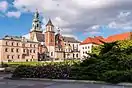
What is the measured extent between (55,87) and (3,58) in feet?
320

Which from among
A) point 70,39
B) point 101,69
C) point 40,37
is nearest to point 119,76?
point 101,69

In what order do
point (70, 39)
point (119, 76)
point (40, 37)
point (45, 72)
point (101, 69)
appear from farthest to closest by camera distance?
point (70, 39)
point (40, 37)
point (45, 72)
point (101, 69)
point (119, 76)

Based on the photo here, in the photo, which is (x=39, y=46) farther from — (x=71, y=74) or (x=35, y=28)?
(x=71, y=74)

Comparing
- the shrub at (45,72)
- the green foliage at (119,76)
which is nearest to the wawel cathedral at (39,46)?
the shrub at (45,72)

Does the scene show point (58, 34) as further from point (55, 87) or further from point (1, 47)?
point (55, 87)

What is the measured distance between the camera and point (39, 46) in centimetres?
13262

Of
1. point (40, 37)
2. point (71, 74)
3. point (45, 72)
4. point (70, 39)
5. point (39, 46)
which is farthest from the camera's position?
point (70, 39)

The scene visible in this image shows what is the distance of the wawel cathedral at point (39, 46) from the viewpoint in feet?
366

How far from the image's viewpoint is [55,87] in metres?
13.9

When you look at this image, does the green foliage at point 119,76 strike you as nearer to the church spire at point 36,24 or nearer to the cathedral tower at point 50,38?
the cathedral tower at point 50,38

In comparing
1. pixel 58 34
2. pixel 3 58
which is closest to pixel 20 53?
pixel 3 58

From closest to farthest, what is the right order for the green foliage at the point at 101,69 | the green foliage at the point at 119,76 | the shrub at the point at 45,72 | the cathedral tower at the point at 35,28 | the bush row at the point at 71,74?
the green foliage at the point at 119,76
the bush row at the point at 71,74
the green foliage at the point at 101,69
the shrub at the point at 45,72
the cathedral tower at the point at 35,28

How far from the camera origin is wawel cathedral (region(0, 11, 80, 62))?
11164cm

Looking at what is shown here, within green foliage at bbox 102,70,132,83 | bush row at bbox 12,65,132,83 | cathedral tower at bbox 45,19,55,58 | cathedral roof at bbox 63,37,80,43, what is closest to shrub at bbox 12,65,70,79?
bush row at bbox 12,65,132,83
